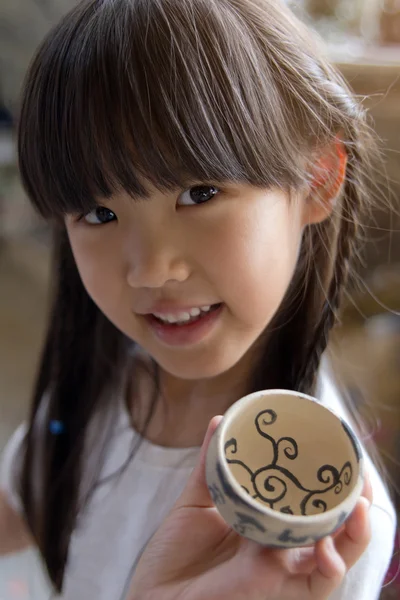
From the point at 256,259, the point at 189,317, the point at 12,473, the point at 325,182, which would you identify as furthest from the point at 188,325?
the point at 12,473

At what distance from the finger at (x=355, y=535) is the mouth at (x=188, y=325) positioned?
0.81 ft

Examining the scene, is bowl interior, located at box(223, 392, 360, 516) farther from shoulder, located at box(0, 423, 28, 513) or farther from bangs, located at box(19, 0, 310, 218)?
shoulder, located at box(0, 423, 28, 513)

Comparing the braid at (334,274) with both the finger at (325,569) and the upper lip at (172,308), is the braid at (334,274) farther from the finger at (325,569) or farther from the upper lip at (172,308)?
the finger at (325,569)

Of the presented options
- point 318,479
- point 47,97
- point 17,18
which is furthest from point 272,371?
point 17,18

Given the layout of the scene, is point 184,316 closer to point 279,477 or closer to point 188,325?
point 188,325

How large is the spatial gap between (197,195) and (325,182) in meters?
0.17

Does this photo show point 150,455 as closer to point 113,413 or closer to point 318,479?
point 113,413

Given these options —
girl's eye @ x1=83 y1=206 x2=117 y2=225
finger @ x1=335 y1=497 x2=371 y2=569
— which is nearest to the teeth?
girl's eye @ x1=83 y1=206 x2=117 y2=225

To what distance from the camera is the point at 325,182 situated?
0.64 m

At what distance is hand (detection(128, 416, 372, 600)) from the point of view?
0.45m

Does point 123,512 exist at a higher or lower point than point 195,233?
lower

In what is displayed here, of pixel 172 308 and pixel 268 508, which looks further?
pixel 172 308

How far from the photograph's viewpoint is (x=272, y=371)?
0.73m

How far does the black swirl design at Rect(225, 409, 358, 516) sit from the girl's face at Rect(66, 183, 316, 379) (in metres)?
0.13
